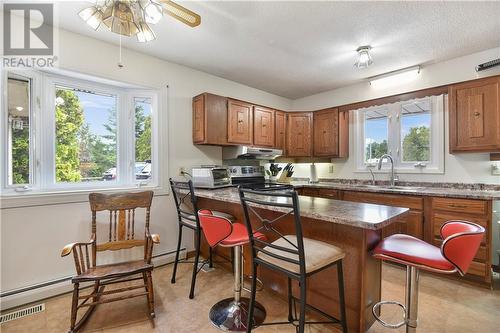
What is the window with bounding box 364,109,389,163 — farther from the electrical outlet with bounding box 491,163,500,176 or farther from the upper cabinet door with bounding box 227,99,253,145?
the upper cabinet door with bounding box 227,99,253,145

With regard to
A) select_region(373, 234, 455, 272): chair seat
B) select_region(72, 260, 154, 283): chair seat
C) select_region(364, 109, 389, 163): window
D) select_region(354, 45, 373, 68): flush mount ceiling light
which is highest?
select_region(354, 45, 373, 68): flush mount ceiling light

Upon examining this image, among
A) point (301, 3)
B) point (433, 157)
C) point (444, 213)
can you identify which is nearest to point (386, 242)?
point (444, 213)

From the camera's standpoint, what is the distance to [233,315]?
6.07ft

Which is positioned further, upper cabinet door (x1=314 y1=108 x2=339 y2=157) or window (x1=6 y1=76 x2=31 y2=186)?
→ upper cabinet door (x1=314 y1=108 x2=339 y2=157)

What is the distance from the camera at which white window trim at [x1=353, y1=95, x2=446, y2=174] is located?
314cm

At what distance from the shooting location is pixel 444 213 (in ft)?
8.42

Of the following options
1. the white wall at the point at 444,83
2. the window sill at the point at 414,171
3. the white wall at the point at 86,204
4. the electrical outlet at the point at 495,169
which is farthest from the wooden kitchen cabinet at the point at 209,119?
the electrical outlet at the point at 495,169

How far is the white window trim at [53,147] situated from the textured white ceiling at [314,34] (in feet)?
1.70

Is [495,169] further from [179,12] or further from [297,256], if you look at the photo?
[179,12]

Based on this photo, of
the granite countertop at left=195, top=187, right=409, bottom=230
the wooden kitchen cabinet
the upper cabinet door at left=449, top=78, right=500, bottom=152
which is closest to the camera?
the granite countertop at left=195, top=187, right=409, bottom=230

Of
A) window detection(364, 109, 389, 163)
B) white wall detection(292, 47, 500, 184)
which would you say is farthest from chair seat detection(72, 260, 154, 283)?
window detection(364, 109, 389, 163)

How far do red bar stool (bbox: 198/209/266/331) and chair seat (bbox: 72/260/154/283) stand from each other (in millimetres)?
587

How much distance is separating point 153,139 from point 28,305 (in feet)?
6.36

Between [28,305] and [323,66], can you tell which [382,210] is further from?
[28,305]
